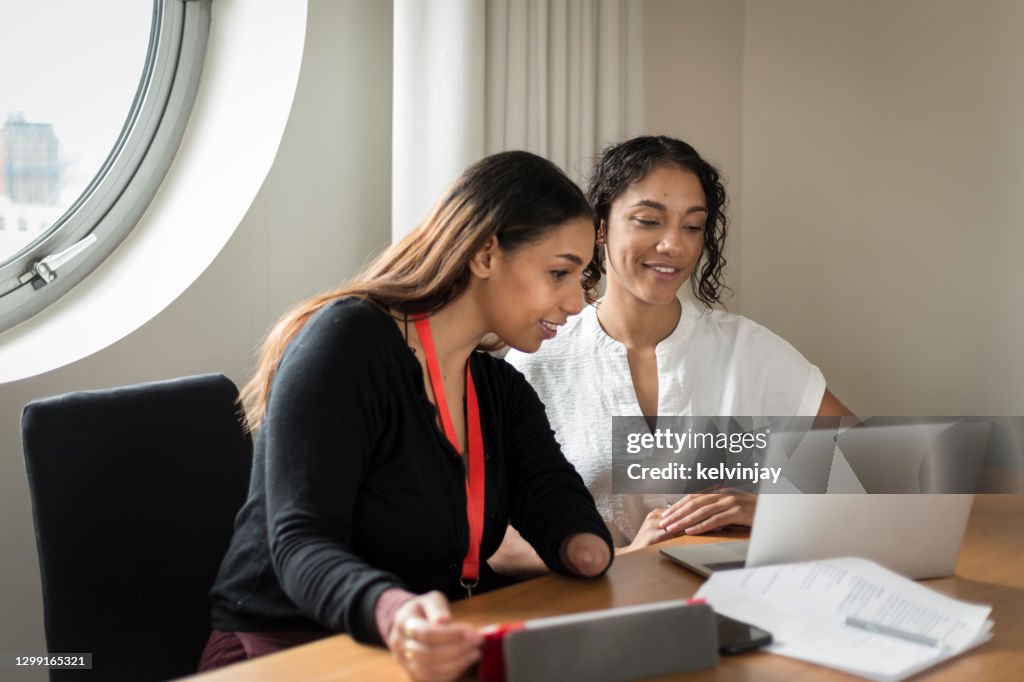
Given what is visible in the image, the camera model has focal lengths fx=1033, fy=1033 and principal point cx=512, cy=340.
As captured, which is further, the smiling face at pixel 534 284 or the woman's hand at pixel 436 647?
the smiling face at pixel 534 284

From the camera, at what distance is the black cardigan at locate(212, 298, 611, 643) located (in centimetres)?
133

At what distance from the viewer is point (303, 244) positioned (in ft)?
7.75

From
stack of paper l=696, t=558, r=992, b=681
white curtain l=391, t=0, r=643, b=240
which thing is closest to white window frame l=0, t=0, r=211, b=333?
white curtain l=391, t=0, r=643, b=240

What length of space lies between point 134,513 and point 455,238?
66 cm

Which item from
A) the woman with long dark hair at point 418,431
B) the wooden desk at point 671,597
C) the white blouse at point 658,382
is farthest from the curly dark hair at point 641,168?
the wooden desk at point 671,597

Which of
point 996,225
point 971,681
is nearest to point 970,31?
point 996,225

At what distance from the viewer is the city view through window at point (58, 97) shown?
87.6 inches

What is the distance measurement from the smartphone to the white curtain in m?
1.37

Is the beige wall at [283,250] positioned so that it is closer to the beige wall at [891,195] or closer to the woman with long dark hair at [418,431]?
the woman with long dark hair at [418,431]

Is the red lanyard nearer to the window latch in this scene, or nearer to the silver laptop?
the silver laptop

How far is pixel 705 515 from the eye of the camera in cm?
175

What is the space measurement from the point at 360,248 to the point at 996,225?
1.64 metres

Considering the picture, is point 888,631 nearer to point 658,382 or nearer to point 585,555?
point 585,555

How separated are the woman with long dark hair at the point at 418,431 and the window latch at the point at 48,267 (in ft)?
2.34
